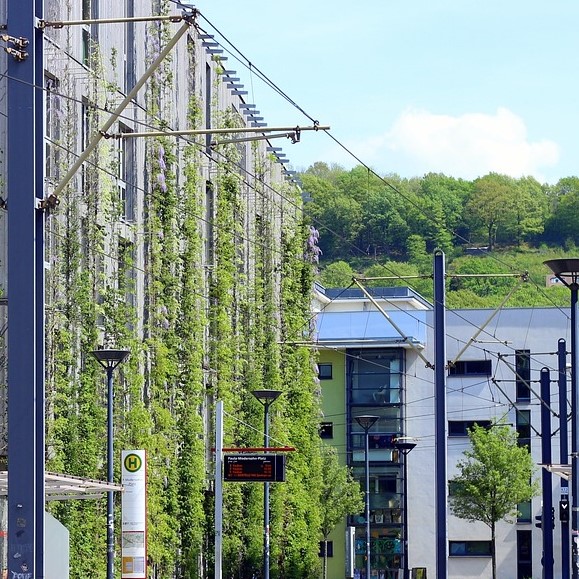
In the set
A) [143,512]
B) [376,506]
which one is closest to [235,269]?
[143,512]

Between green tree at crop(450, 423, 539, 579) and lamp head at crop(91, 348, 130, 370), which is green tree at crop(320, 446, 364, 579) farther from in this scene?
lamp head at crop(91, 348, 130, 370)

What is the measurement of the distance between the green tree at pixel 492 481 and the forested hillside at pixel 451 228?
38.9 m

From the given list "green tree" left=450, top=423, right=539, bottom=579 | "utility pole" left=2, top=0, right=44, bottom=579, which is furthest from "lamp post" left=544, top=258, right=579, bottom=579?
"green tree" left=450, top=423, right=539, bottom=579

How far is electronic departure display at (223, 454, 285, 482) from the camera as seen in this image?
35031 millimetres

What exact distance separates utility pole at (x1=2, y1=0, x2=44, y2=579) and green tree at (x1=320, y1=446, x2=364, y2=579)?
51928 mm

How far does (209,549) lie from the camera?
46219 mm

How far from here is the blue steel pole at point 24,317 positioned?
52.7 ft

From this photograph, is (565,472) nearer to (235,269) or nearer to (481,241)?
(235,269)

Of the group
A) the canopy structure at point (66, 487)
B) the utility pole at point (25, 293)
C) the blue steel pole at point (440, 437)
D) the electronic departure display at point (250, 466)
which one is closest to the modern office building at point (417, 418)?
the electronic departure display at point (250, 466)

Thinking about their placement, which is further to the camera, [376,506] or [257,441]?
[376,506]

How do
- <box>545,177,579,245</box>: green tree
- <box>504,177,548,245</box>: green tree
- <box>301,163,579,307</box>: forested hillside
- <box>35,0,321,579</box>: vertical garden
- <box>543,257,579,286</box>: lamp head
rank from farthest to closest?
<box>545,177,579,245</box>: green tree, <box>504,177,548,245</box>: green tree, <box>301,163,579,307</box>: forested hillside, <box>35,0,321,579</box>: vertical garden, <box>543,257,579,286</box>: lamp head

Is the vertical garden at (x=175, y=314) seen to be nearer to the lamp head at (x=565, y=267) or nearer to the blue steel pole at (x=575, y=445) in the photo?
the blue steel pole at (x=575, y=445)

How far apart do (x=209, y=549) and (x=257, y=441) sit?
16.9ft

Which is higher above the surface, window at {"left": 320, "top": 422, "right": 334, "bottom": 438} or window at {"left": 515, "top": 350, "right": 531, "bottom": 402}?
window at {"left": 515, "top": 350, "right": 531, "bottom": 402}
